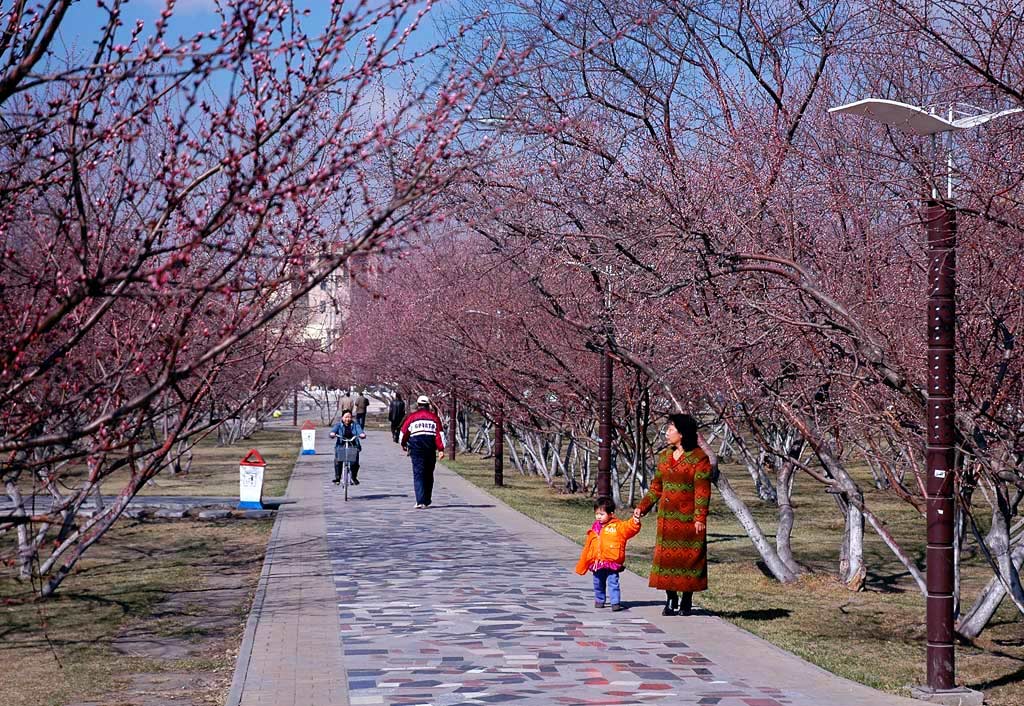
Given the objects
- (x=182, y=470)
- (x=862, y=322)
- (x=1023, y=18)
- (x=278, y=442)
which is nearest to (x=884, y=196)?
(x=862, y=322)

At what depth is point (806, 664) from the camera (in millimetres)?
9922

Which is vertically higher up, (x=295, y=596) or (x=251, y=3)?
(x=251, y=3)

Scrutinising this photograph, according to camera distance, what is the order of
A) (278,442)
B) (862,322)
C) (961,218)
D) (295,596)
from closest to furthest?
(961,218) → (862,322) → (295,596) → (278,442)

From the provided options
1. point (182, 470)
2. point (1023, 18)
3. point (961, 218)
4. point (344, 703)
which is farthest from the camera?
point (182, 470)

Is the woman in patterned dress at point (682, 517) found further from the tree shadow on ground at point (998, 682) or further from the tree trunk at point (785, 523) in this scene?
the tree trunk at point (785, 523)

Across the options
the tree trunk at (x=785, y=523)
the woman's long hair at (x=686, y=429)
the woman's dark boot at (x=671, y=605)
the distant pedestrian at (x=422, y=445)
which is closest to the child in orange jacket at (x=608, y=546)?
the woman's dark boot at (x=671, y=605)

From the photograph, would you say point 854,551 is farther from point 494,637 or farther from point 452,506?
point 452,506

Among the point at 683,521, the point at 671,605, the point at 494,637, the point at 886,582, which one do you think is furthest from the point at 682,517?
the point at 886,582

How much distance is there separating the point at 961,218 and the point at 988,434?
2.13 metres

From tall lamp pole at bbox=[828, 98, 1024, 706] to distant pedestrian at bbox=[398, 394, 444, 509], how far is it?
14854mm

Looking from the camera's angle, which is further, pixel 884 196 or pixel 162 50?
pixel 884 196

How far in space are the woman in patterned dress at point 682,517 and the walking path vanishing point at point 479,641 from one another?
0.41 metres

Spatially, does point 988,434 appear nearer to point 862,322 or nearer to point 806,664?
point 862,322

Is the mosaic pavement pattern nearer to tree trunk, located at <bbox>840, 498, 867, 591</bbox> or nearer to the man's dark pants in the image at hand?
tree trunk, located at <bbox>840, 498, 867, 591</bbox>
